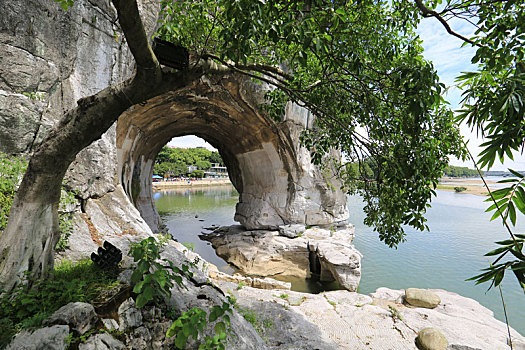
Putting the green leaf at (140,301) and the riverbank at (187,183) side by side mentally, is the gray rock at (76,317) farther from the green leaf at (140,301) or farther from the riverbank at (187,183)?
the riverbank at (187,183)

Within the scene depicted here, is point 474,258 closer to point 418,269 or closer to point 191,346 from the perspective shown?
point 418,269

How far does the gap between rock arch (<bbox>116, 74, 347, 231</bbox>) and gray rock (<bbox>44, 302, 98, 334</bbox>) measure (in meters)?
7.44

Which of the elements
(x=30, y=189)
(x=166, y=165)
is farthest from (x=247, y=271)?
(x=166, y=165)

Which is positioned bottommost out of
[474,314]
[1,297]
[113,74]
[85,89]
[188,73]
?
[474,314]

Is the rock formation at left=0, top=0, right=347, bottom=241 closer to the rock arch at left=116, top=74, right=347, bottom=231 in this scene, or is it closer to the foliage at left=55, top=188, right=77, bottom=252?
the rock arch at left=116, top=74, right=347, bottom=231

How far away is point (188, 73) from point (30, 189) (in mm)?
1876

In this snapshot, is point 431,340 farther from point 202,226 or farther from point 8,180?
point 202,226

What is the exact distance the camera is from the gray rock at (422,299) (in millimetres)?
5945

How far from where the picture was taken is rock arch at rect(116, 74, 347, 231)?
9156 mm

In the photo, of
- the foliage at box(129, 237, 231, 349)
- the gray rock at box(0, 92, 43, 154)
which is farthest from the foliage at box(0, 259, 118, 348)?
the gray rock at box(0, 92, 43, 154)

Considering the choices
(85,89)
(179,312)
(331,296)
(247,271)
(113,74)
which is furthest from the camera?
(247,271)

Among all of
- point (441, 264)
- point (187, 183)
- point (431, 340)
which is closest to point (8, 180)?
point (431, 340)

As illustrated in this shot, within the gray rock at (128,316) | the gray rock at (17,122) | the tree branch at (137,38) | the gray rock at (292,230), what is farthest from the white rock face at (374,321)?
the gray rock at (292,230)

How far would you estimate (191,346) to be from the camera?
210cm
